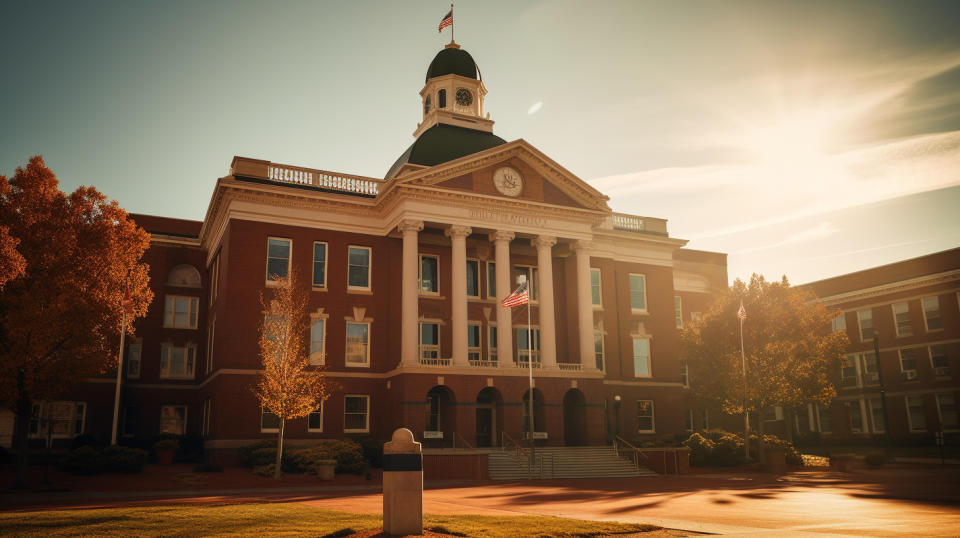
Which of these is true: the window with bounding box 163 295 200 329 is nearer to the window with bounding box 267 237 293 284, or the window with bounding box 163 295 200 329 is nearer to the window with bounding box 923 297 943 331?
the window with bounding box 267 237 293 284

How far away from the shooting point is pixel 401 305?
4103 cm

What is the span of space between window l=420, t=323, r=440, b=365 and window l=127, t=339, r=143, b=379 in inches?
697

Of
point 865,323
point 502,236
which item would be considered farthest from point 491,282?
point 865,323

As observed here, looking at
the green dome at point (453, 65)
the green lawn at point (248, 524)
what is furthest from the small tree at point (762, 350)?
the green lawn at point (248, 524)

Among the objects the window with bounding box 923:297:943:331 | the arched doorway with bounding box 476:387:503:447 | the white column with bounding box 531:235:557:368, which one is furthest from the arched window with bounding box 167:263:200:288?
the window with bounding box 923:297:943:331

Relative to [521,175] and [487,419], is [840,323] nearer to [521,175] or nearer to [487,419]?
[521,175]

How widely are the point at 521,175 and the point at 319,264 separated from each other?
41.8 ft

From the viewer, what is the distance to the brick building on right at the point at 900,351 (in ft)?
178

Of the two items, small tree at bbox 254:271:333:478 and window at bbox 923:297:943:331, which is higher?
window at bbox 923:297:943:331

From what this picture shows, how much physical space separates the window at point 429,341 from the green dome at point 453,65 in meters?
18.4

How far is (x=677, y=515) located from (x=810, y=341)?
3056cm

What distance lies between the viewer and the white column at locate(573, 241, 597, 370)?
4312 cm

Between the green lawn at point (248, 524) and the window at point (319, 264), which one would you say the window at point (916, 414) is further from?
the green lawn at point (248, 524)

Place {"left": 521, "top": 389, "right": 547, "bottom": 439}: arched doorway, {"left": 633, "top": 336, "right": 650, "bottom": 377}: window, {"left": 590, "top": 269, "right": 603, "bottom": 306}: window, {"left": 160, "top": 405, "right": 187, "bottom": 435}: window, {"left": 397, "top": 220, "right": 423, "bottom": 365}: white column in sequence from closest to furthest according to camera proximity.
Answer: {"left": 397, "top": 220, "right": 423, "bottom": 365}: white column
{"left": 521, "top": 389, "right": 547, "bottom": 439}: arched doorway
{"left": 160, "top": 405, "right": 187, "bottom": 435}: window
{"left": 590, "top": 269, "right": 603, "bottom": 306}: window
{"left": 633, "top": 336, "right": 650, "bottom": 377}: window
